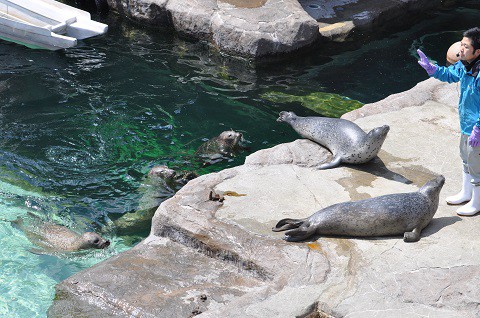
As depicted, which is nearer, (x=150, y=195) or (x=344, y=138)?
(x=344, y=138)

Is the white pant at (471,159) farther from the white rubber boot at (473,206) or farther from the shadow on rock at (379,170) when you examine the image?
the shadow on rock at (379,170)

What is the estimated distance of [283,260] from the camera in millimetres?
5598

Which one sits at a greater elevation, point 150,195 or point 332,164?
point 332,164

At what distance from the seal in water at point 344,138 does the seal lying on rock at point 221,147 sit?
3.99 ft

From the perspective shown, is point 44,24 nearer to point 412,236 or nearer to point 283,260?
point 283,260

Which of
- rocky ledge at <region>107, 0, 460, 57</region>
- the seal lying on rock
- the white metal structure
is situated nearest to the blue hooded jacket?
the seal lying on rock

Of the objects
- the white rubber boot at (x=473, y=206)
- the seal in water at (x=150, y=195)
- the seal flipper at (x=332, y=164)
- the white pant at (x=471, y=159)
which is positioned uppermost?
the white pant at (x=471, y=159)

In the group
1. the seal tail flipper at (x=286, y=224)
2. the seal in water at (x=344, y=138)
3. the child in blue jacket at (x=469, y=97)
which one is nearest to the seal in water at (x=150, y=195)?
the seal in water at (x=344, y=138)

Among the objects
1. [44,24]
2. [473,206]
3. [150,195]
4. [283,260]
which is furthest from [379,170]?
[44,24]

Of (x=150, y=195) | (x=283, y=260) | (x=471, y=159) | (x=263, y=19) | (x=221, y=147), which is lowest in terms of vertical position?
(x=150, y=195)

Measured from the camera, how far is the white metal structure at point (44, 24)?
39.1 feet

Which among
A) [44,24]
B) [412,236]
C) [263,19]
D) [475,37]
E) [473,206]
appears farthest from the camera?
[44,24]

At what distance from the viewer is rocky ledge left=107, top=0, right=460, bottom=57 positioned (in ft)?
38.6

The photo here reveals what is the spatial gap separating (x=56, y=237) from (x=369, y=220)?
329 centimetres
